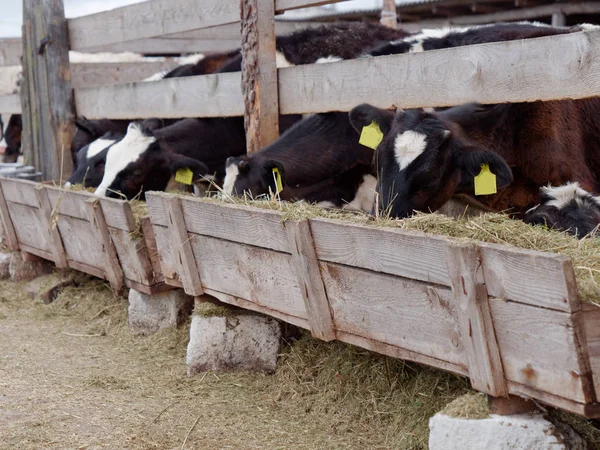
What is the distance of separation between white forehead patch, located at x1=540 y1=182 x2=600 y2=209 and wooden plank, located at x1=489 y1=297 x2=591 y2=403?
5.64 feet

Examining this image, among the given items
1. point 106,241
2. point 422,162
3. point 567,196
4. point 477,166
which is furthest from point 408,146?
point 106,241

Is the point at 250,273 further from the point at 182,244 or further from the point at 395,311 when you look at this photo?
the point at 395,311

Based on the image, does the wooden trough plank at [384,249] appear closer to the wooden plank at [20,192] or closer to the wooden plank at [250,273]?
the wooden plank at [250,273]

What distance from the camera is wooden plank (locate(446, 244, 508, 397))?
8.99ft

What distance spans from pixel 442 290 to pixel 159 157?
4428mm

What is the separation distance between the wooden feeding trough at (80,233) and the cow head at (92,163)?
0.64m

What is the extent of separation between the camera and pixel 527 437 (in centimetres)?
280

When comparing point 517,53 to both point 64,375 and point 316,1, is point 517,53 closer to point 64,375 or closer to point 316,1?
point 316,1

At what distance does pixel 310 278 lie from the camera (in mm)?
3559

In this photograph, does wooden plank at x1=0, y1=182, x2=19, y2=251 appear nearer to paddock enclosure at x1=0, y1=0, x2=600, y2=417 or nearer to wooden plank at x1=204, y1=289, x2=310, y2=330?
paddock enclosure at x1=0, y1=0, x2=600, y2=417

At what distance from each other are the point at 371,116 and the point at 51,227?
2.72m

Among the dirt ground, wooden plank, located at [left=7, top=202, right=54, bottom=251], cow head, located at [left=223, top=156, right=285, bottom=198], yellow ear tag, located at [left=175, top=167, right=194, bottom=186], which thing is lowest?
the dirt ground

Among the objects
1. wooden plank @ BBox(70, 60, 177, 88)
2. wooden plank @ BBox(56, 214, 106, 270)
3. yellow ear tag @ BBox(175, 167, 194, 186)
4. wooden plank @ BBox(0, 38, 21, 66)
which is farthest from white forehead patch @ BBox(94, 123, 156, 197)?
wooden plank @ BBox(0, 38, 21, 66)

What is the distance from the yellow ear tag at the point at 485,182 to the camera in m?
4.77
